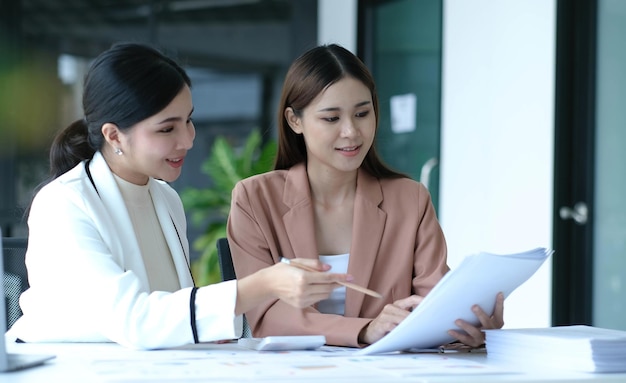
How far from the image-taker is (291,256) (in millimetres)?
2299

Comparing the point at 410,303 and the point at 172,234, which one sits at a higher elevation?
the point at 172,234

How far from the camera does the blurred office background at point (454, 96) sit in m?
4.32

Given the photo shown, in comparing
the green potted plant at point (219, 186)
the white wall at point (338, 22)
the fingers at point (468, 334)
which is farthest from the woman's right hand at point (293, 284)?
the white wall at point (338, 22)

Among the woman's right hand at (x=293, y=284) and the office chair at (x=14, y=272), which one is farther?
the office chair at (x=14, y=272)

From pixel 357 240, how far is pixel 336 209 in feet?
0.54

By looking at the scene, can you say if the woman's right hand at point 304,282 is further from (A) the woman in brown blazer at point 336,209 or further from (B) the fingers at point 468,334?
(A) the woman in brown blazer at point 336,209

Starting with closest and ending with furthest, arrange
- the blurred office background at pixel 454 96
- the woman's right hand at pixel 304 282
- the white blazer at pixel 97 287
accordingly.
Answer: the woman's right hand at pixel 304 282, the white blazer at pixel 97 287, the blurred office background at pixel 454 96

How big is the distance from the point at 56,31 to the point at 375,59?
2367mm

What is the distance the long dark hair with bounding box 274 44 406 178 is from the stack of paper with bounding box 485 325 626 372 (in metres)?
0.82

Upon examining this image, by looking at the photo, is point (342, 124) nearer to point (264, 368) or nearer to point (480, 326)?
point (480, 326)

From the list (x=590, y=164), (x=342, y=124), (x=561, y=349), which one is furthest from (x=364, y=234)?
(x=590, y=164)

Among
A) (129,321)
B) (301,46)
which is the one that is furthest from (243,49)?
(129,321)

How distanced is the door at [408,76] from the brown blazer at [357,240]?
9.78 ft

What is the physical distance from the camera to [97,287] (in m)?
1.83
